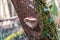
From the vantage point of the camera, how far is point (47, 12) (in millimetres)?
1021

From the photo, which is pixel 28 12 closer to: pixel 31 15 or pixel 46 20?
pixel 31 15

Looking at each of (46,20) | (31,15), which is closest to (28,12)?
(31,15)

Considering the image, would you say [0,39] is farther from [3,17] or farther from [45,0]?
[45,0]

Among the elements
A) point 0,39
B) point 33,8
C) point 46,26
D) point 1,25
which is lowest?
point 0,39

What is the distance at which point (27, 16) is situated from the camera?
3.10 feet

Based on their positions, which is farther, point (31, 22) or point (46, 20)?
point (46, 20)

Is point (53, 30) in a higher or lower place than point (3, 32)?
higher

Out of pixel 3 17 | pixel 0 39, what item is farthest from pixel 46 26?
pixel 3 17

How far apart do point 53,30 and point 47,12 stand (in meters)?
0.12

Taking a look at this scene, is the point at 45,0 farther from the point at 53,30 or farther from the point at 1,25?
the point at 1,25

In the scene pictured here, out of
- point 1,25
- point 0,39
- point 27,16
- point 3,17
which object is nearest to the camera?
point 27,16

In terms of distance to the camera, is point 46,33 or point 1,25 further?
point 1,25

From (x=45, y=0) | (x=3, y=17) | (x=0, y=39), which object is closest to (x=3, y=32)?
(x=0, y=39)

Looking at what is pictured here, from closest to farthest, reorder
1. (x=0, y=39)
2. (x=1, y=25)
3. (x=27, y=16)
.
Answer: (x=27, y=16)
(x=0, y=39)
(x=1, y=25)
